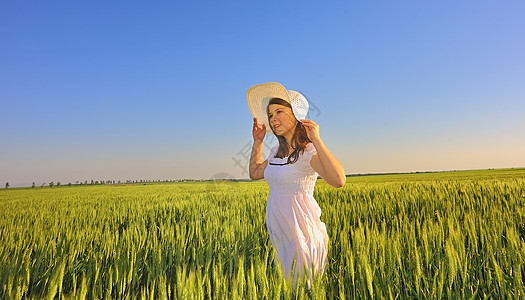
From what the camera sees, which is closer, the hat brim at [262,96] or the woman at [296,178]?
the woman at [296,178]

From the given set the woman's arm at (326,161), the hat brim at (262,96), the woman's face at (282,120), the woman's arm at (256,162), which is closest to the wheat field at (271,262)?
the woman's arm at (326,161)

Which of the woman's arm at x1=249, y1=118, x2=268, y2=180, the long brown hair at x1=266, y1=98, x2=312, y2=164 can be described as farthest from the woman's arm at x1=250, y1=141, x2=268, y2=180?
the long brown hair at x1=266, y1=98, x2=312, y2=164

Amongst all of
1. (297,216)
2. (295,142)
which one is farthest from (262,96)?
(297,216)

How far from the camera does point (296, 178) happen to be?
177 cm

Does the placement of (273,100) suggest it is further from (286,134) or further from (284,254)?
(284,254)

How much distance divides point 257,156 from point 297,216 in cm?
62

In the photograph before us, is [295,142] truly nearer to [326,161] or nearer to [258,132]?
[326,161]

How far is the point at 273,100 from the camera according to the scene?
6.31 feet

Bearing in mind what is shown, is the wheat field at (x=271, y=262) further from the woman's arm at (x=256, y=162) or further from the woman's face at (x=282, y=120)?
the woman's face at (x=282, y=120)

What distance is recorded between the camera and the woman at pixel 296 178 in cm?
165

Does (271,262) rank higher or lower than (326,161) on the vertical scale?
lower

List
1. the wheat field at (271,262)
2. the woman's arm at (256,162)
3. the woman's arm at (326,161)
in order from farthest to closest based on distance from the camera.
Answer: the woman's arm at (256,162) → the woman's arm at (326,161) → the wheat field at (271,262)

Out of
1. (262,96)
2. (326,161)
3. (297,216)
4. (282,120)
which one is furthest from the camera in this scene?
(262,96)

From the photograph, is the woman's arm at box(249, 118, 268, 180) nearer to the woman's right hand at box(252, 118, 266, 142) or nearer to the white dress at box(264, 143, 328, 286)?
the woman's right hand at box(252, 118, 266, 142)
